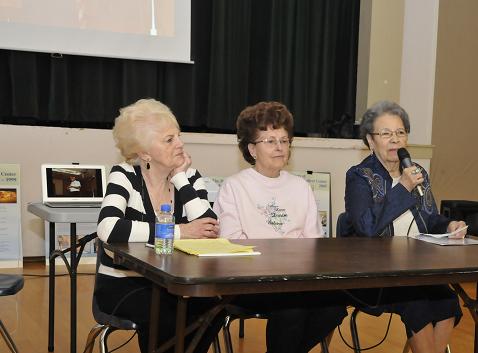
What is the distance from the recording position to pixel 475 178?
649 cm

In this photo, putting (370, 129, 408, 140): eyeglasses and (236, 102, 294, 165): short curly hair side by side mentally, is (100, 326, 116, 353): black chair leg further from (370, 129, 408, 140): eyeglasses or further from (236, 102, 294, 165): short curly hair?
(370, 129, 408, 140): eyeglasses

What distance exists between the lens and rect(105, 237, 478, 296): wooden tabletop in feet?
5.06

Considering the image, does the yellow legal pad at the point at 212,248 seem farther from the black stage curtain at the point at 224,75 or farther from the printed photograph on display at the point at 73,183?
the black stage curtain at the point at 224,75

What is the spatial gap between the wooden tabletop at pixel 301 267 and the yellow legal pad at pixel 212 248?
40 mm

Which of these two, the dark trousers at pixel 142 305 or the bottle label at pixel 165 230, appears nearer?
the bottle label at pixel 165 230

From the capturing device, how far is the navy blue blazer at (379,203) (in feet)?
8.17

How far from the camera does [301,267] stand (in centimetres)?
170

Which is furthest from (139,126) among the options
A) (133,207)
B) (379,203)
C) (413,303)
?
(413,303)

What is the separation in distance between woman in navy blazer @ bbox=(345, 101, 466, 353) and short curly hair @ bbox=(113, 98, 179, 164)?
0.79m

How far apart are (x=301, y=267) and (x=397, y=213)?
2.96 feet

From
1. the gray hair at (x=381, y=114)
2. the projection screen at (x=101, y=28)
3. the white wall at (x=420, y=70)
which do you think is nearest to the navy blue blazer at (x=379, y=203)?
the gray hair at (x=381, y=114)

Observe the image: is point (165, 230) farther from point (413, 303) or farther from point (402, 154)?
point (402, 154)

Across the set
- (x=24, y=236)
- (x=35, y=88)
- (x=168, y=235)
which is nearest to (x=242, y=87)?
(x=35, y=88)

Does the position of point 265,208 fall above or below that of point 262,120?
below
